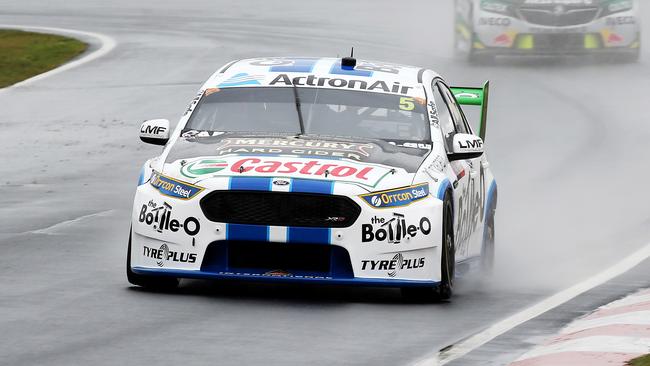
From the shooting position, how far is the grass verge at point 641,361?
7.86 meters

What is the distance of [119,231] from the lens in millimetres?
13461

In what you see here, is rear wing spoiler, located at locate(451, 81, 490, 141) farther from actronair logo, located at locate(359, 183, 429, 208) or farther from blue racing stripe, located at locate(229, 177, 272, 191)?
blue racing stripe, located at locate(229, 177, 272, 191)

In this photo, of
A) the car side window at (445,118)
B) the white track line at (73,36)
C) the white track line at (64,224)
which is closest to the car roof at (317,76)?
the car side window at (445,118)

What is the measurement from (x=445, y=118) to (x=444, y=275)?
1789mm

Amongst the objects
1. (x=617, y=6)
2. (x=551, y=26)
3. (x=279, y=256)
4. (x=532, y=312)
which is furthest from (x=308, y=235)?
(x=617, y=6)

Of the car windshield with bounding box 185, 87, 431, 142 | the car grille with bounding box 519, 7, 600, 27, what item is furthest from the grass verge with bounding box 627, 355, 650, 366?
the car grille with bounding box 519, 7, 600, 27

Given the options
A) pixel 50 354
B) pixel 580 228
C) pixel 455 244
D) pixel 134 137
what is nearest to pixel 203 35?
pixel 134 137

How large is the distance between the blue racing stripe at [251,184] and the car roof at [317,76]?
159cm

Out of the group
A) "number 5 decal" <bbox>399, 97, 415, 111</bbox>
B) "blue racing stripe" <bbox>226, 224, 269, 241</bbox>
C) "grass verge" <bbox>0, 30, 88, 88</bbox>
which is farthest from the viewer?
"grass verge" <bbox>0, 30, 88, 88</bbox>

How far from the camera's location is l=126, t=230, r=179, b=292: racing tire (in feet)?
33.4

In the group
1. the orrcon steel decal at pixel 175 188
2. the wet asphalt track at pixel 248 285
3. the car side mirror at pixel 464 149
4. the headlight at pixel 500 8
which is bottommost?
the wet asphalt track at pixel 248 285

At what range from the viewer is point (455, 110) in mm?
12086

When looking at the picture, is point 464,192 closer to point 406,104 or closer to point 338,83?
point 406,104

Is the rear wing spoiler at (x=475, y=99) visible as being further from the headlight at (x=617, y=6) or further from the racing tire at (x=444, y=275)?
the headlight at (x=617, y=6)
